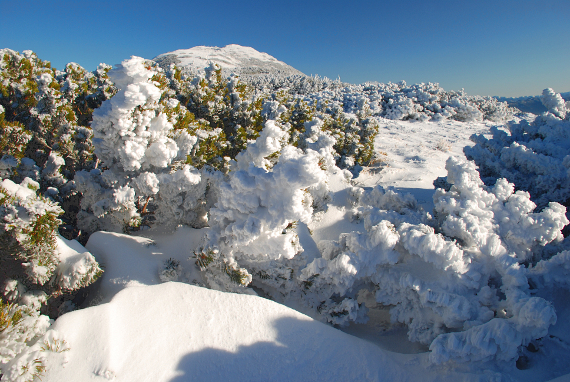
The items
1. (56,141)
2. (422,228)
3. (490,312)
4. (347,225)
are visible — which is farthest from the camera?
(347,225)

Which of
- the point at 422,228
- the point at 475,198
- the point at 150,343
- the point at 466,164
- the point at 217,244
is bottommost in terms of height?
the point at 150,343

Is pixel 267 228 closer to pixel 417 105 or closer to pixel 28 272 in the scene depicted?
pixel 28 272

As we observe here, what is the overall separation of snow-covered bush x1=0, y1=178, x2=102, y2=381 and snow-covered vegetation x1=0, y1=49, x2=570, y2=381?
17 mm

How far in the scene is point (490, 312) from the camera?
3.56 meters

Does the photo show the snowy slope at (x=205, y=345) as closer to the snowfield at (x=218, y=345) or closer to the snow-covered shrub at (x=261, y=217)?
the snowfield at (x=218, y=345)

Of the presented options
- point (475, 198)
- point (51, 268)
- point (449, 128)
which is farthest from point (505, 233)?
point (449, 128)

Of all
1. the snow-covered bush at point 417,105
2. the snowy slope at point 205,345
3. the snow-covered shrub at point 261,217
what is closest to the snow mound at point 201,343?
the snowy slope at point 205,345

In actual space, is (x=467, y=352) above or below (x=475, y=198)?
below

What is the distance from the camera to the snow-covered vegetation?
3.20 metres

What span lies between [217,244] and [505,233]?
4.45 meters

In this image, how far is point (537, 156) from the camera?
225 inches

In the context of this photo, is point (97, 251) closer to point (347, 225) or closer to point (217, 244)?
point (217, 244)

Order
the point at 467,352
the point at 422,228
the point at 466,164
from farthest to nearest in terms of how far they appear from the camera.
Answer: the point at 466,164 < the point at 422,228 < the point at 467,352

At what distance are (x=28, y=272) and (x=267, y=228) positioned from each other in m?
3.09
